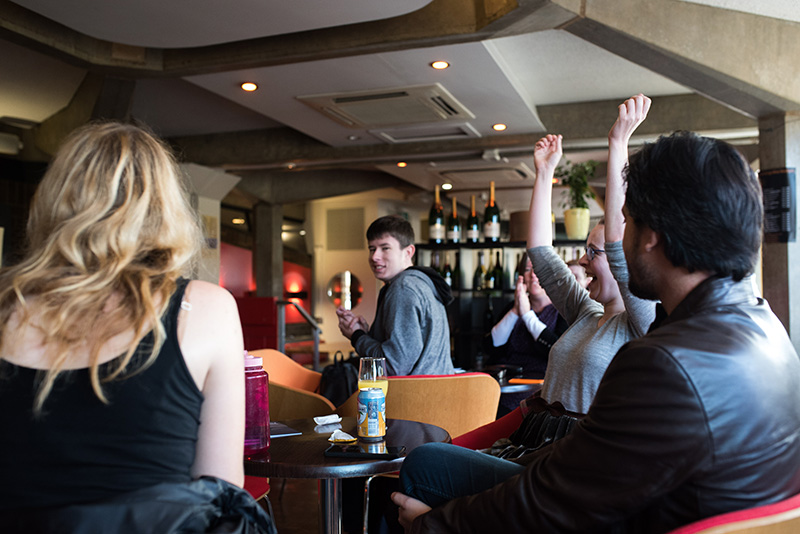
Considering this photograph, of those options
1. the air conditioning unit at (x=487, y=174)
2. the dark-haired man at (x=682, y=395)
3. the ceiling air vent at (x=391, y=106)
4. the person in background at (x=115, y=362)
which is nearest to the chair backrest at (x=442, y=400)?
the dark-haired man at (x=682, y=395)

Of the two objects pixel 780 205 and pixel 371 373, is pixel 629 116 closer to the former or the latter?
pixel 371 373

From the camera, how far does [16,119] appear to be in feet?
24.6

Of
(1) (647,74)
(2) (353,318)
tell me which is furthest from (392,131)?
(2) (353,318)

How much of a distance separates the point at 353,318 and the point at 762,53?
10.9 feet

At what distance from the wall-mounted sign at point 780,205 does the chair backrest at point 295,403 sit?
3527 mm

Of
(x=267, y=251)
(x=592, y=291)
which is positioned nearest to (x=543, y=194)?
(x=592, y=291)

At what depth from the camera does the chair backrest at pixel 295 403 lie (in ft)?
9.80

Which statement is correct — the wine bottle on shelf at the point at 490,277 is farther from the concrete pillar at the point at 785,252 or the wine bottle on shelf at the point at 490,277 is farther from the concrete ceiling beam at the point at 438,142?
the concrete pillar at the point at 785,252

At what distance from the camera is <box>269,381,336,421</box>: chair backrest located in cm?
299

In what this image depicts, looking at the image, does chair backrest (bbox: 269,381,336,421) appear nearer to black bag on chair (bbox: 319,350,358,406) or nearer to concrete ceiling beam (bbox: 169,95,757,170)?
black bag on chair (bbox: 319,350,358,406)

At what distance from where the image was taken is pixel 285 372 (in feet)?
12.7

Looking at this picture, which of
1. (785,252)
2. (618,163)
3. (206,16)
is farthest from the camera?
(785,252)

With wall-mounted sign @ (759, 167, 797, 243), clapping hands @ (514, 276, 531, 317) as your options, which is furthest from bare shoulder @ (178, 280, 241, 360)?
wall-mounted sign @ (759, 167, 797, 243)

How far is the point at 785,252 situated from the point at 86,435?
16.0 ft
